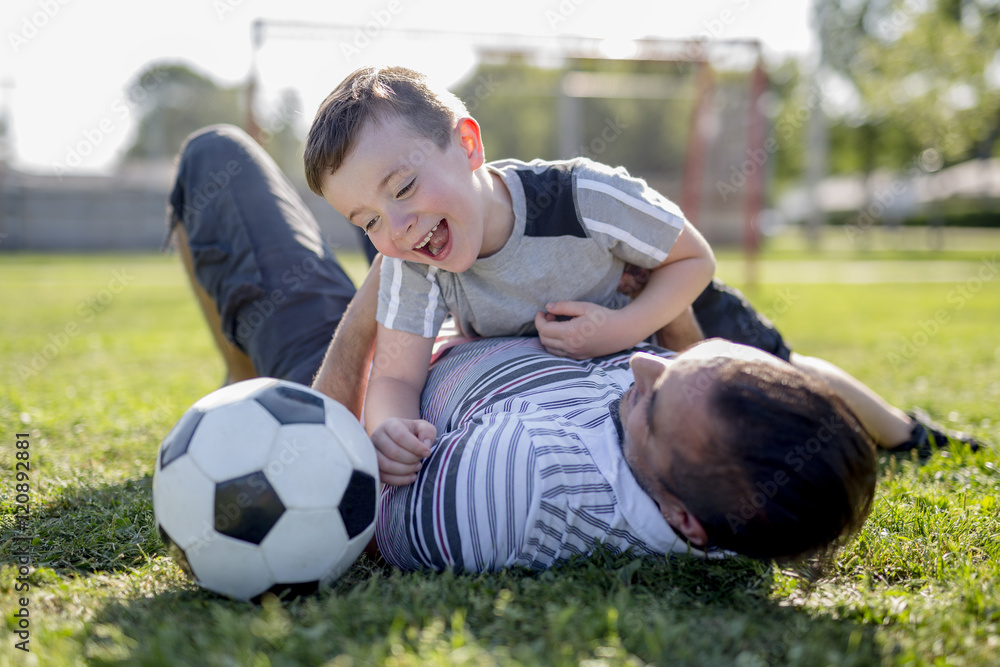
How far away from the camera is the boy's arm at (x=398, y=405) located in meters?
1.87

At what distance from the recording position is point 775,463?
1.53 m

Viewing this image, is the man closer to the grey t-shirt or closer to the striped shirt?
the striped shirt

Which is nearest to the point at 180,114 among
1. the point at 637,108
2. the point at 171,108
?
the point at 171,108

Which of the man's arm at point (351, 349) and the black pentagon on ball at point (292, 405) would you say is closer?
the black pentagon on ball at point (292, 405)

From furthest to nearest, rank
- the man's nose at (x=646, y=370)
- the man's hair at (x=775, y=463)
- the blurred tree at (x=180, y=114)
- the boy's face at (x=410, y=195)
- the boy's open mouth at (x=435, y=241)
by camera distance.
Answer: the blurred tree at (x=180, y=114)
the boy's open mouth at (x=435, y=241)
the boy's face at (x=410, y=195)
the man's nose at (x=646, y=370)
the man's hair at (x=775, y=463)

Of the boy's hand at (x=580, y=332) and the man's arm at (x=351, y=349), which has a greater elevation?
the boy's hand at (x=580, y=332)

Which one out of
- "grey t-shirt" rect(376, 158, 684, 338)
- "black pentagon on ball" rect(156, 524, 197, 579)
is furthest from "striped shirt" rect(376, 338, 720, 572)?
"grey t-shirt" rect(376, 158, 684, 338)

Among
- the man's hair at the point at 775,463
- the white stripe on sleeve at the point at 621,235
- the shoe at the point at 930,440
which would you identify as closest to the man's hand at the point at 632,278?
the white stripe on sleeve at the point at 621,235

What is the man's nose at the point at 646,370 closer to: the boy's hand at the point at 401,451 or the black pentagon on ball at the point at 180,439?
the boy's hand at the point at 401,451

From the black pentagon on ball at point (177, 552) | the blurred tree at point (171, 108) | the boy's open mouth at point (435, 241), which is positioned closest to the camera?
the black pentagon on ball at point (177, 552)

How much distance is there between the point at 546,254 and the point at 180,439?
4.15 feet

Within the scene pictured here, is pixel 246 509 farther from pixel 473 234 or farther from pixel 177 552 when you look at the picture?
pixel 473 234

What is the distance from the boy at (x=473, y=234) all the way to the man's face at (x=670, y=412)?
53 centimetres

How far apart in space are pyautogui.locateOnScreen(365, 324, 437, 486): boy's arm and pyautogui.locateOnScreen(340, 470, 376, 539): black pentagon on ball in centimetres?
11
